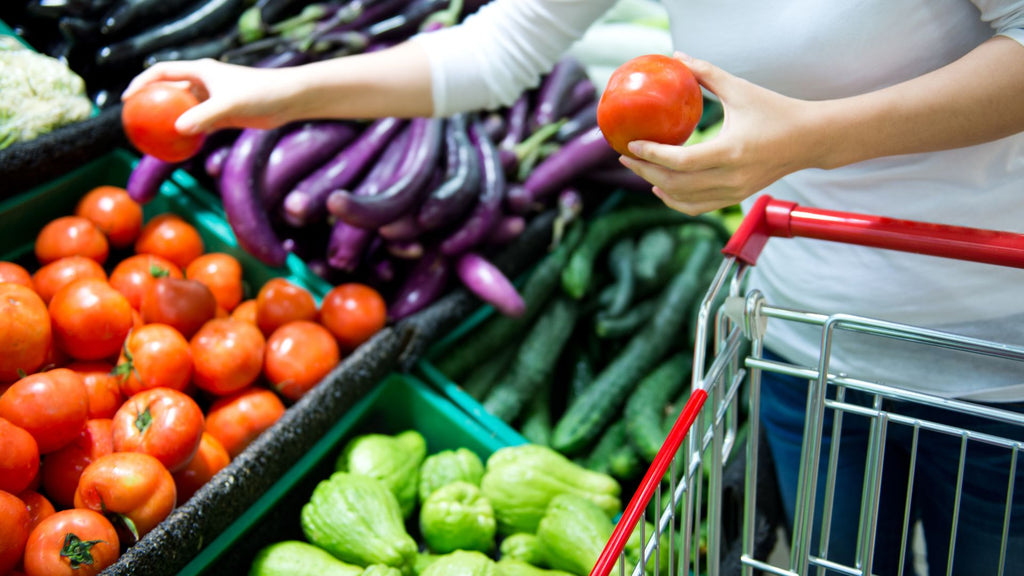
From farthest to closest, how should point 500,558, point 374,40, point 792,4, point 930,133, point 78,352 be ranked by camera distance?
point 374,40
point 500,558
point 78,352
point 792,4
point 930,133

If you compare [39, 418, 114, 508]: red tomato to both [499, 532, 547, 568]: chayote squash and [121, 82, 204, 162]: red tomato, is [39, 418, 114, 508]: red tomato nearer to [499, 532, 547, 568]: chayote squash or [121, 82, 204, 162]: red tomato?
[121, 82, 204, 162]: red tomato

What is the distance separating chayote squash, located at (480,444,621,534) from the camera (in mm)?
1433

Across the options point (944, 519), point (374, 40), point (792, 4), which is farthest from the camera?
point (374, 40)

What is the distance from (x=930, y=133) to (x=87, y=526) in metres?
1.15

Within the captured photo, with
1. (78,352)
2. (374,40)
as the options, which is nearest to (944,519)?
(78,352)

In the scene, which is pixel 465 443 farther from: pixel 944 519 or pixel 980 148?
pixel 980 148

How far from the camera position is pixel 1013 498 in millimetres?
1070

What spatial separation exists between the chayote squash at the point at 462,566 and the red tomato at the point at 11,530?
0.55 metres

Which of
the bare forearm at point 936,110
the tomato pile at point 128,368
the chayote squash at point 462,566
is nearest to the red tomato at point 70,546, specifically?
the tomato pile at point 128,368

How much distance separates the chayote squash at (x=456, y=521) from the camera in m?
1.36

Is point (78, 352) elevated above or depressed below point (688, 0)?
below

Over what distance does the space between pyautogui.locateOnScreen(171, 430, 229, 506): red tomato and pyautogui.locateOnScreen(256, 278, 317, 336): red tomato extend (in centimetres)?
30

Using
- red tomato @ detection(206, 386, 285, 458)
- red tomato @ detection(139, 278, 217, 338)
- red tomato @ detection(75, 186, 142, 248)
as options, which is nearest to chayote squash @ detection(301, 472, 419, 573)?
red tomato @ detection(206, 386, 285, 458)

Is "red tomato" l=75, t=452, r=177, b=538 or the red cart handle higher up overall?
the red cart handle
